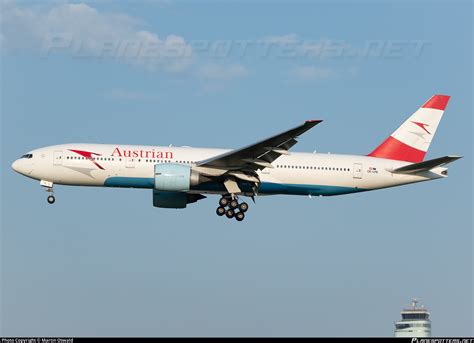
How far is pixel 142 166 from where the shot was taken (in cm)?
4081

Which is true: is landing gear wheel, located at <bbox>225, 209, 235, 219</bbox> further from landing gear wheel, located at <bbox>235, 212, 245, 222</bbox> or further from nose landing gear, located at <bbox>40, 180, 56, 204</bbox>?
nose landing gear, located at <bbox>40, 180, 56, 204</bbox>

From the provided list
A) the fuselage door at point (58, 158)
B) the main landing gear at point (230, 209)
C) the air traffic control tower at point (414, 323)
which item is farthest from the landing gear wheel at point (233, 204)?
the air traffic control tower at point (414, 323)

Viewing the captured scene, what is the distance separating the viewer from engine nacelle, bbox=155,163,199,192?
39.7m

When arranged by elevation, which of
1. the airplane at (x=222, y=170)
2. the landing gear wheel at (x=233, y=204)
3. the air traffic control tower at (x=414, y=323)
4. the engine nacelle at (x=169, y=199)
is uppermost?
the airplane at (x=222, y=170)

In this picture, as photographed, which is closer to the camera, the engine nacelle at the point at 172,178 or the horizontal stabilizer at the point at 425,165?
the engine nacelle at the point at 172,178

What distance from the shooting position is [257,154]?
40.0 m

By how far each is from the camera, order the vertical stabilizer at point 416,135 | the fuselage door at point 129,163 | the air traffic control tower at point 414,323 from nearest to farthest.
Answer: the fuselage door at point 129,163 < the vertical stabilizer at point 416,135 < the air traffic control tower at point 414,323

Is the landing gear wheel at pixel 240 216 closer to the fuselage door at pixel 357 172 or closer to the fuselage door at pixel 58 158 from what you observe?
the fuselage door at pixel 357 172

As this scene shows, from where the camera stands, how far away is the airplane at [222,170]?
40094mm

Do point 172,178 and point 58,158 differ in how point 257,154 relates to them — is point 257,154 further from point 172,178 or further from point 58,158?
point 58,158

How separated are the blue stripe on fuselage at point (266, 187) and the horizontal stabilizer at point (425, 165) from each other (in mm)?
2344

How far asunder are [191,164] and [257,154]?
346 cm

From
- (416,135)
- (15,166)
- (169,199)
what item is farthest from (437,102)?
(15,166)

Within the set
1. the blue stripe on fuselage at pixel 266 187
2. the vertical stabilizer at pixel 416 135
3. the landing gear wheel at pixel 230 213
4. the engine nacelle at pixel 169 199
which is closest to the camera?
the blue stripe on fuselage at pixel 266 187
